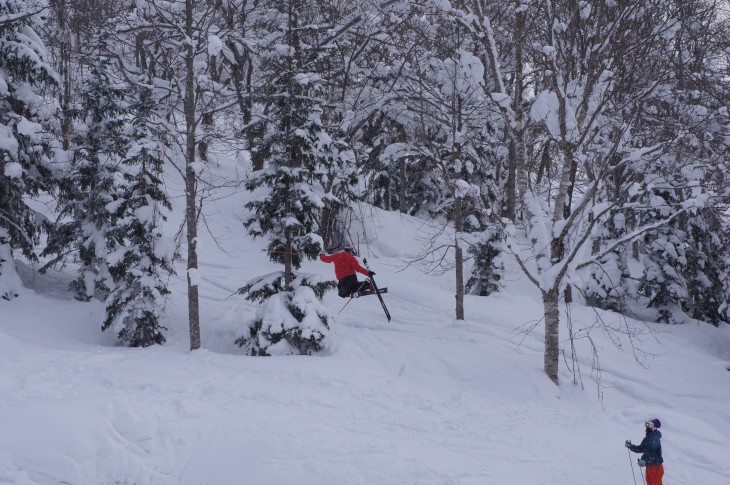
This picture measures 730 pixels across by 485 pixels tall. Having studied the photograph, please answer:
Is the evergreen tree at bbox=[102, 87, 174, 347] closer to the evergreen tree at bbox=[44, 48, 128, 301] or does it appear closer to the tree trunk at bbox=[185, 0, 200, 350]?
the evergreen tree at bbox=[44, 48, 128, 301]

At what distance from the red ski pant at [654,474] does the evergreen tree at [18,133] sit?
1462cm

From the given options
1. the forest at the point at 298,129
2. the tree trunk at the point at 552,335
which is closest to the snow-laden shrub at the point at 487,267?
the forest at the point at 298,129

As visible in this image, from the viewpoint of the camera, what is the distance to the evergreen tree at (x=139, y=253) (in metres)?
13.2

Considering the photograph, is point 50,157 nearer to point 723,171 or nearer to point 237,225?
point 237,225

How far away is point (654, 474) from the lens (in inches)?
274

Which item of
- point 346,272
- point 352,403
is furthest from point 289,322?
point 352,403

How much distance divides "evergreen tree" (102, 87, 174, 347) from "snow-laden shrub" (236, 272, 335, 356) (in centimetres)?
255

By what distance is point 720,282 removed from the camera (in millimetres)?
20281

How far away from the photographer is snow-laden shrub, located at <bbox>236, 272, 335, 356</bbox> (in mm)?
12359

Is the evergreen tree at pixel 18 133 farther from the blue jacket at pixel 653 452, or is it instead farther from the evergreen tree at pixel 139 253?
the blue jacket at pixel 653 452

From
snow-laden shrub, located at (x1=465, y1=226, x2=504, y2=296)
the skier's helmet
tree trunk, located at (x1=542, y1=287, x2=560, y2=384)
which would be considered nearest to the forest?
tree trunk, located at (x1=542, y1=287, x2=560, y2=384)

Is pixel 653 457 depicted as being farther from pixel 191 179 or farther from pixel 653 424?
pixel 191 179

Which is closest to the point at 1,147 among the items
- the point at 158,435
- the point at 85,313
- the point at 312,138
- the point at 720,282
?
the point at 85,313

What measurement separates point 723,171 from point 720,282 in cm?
784
